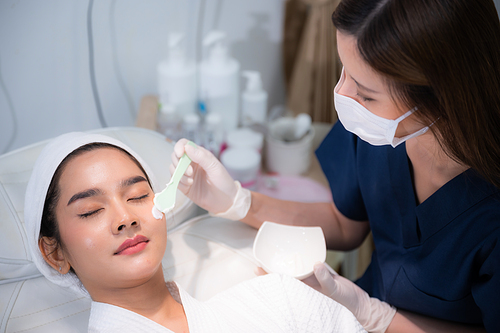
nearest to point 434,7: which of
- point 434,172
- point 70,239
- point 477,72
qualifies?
point 477,72

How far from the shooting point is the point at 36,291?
977 mm

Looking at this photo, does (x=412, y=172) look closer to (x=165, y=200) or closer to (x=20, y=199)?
(x=165, y=200)

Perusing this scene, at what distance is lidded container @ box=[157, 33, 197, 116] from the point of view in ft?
4.48

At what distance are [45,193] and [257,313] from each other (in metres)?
0.53

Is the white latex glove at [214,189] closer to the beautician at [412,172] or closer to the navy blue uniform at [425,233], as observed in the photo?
the beautician at [412,172]

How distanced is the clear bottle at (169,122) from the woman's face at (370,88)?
729 millimetres

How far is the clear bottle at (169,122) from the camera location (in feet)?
4.61

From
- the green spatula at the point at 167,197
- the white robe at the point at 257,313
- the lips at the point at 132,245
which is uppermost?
the green spatula at the point at 167,197

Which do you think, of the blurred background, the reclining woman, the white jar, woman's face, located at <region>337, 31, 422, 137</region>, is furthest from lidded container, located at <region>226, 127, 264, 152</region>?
woman's face, located at <region>337, 31, 422, 137</region>

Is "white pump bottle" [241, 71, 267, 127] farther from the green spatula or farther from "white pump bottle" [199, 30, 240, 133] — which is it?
the green spatula

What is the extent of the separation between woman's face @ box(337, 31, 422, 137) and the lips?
55 centimetres

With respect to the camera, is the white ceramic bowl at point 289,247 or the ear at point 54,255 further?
the white ceramic bowl at point 289,247

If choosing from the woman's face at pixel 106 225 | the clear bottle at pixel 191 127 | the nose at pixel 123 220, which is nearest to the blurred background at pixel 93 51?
the clear bottle at pixel 191 127

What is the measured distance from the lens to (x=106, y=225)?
0.86 metres
